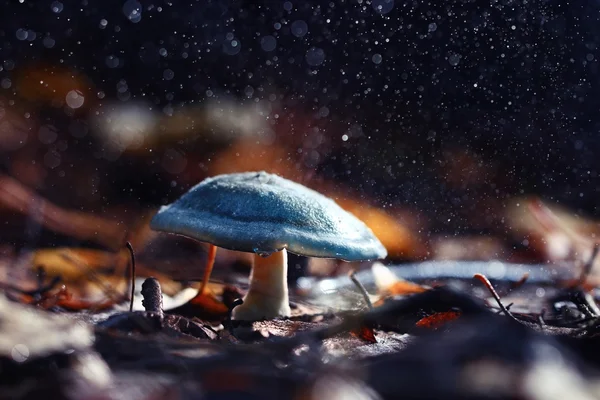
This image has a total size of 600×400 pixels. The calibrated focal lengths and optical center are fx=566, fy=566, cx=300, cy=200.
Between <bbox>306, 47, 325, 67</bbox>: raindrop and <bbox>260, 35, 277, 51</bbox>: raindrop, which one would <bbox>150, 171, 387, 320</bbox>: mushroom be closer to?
<bbox>306, 47, 325, 67</bbox>: raindrop

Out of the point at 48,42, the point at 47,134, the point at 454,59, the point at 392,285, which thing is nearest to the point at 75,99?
the point at 47,134

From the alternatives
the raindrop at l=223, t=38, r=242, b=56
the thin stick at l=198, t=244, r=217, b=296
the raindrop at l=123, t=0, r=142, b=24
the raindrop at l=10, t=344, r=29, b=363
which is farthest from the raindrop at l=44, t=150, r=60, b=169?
the raindrop at l=10, t=344, r=29, b=363

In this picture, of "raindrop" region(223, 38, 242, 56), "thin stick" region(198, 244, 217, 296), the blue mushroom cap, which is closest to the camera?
the blue mushroom cap

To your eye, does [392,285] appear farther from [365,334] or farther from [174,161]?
[174,161]

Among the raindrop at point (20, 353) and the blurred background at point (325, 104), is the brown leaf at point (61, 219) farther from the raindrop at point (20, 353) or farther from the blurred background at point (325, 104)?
the raindrop at point (20, 353)

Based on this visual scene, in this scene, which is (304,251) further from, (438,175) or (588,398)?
(438,175)

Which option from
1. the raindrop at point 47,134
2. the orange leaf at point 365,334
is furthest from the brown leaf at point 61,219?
the orange leaf at point 365,334
